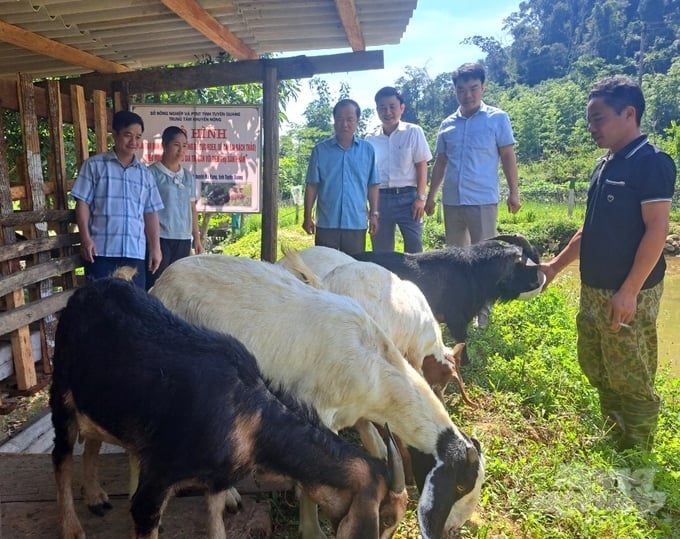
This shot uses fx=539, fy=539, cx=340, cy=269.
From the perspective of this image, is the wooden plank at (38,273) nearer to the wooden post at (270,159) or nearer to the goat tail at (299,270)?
the wooden post at (270,159)

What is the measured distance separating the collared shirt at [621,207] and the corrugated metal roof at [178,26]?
2.11 m

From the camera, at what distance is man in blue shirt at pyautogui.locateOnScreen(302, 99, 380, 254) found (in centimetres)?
575

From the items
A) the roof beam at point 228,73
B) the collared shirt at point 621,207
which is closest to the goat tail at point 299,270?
the collared shirt at point 621,207

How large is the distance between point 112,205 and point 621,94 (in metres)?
4.11

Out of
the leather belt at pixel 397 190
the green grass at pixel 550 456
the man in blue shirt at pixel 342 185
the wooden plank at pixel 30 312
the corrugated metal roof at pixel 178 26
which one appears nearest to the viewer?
the green grass at pixel 550 456

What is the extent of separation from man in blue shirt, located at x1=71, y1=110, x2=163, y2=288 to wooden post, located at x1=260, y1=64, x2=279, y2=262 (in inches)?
53.6

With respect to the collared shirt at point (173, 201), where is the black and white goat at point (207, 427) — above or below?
below

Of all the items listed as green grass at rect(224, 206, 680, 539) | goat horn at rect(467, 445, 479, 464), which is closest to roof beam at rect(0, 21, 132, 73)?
green grass at rect(224, 206, 680, 539)

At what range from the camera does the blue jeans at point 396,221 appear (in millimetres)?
6379

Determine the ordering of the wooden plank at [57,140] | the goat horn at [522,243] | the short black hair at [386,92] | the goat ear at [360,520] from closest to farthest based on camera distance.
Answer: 1. the goat ear at [360,520]
2. the wooden plank at [57,140]
3. the goat horn at [522,243]
4. the short black hair at [386,92]

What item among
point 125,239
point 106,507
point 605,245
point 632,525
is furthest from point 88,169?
point 632,525

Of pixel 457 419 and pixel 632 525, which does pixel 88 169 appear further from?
pixel 632 525

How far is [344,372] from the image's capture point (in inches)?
113

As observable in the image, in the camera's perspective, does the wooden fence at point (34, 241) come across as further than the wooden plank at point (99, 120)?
No
